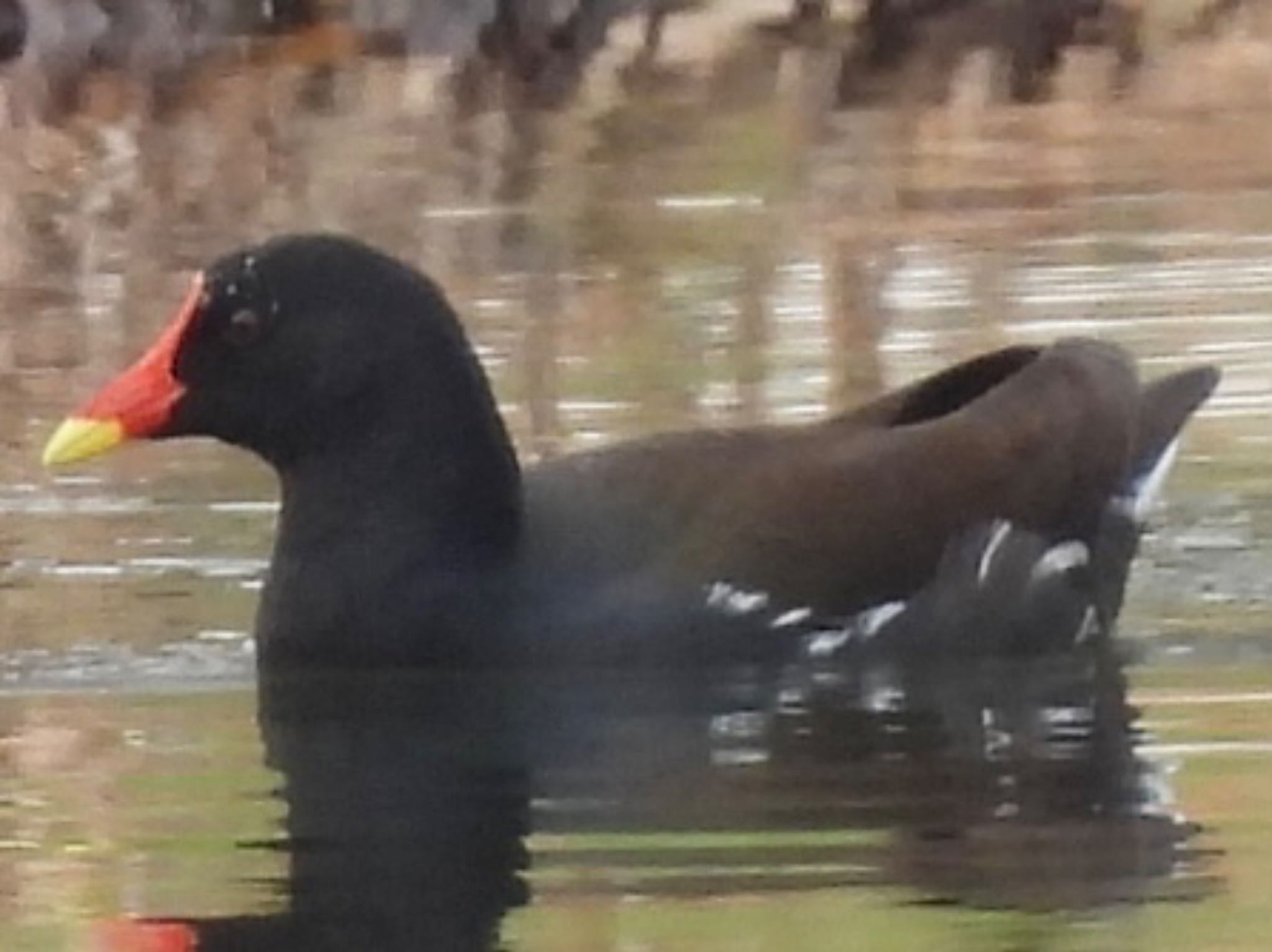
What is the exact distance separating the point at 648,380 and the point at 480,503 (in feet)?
8.89

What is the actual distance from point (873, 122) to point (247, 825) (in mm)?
9588

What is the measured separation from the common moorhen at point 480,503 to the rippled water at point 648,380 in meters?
0.17

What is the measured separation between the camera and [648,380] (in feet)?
37.9

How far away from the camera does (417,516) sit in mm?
8961

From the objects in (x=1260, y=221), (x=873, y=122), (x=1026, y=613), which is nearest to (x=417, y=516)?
(x=1026, y=613)

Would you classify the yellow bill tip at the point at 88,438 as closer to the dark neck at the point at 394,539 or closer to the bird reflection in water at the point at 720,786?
the dark neck at the point at 394,539

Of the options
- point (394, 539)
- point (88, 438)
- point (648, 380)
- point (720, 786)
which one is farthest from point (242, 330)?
point (648, 380)

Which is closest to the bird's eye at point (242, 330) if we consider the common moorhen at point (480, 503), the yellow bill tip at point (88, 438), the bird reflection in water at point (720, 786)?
the common moorhen at point (480, 503)

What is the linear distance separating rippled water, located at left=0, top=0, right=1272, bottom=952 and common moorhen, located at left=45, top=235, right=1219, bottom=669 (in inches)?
6.7

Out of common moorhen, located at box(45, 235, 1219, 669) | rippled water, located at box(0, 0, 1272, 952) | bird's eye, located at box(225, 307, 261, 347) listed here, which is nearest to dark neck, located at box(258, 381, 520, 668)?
common moorhen, located at box(45, 235, 1219, 669)

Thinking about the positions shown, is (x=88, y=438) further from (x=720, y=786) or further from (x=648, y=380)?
(x=648, y=380)

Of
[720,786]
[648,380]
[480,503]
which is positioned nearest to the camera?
[720,786]

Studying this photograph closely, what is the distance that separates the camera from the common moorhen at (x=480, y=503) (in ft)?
28.8

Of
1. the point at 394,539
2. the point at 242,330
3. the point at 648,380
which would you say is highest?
the point at 242,330
